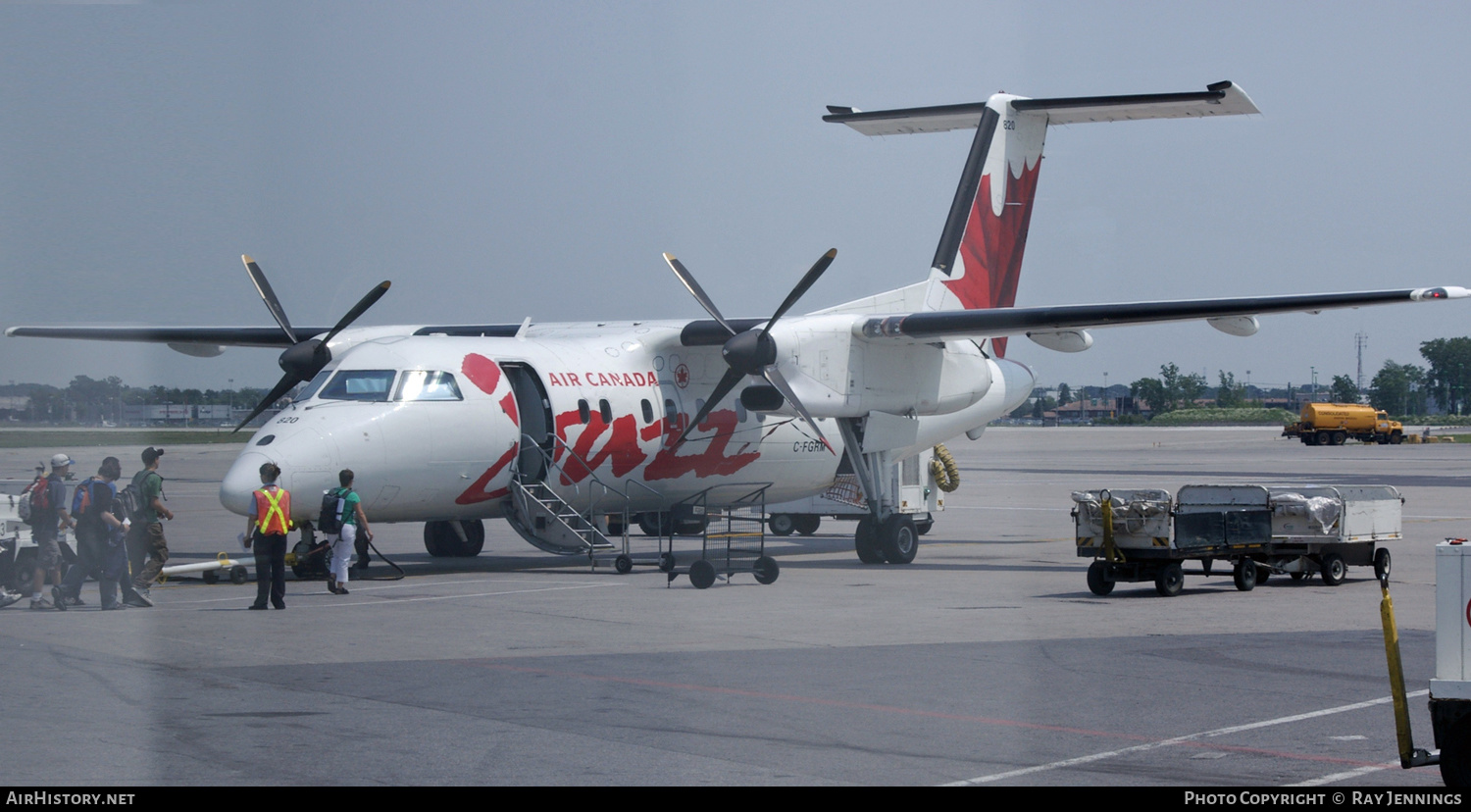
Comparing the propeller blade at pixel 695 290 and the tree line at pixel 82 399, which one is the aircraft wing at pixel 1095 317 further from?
the tree line at pixel 82 399

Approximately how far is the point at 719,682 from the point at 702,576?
654cm

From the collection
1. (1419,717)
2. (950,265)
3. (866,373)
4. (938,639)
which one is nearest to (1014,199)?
(950,265)

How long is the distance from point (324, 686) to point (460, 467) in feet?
26.6

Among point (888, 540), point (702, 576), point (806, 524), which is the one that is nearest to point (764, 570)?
point (702, 576)

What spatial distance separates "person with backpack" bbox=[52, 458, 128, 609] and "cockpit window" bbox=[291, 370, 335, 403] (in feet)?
10.3

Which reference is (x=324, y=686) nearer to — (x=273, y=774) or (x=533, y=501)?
(x=273, y=774)

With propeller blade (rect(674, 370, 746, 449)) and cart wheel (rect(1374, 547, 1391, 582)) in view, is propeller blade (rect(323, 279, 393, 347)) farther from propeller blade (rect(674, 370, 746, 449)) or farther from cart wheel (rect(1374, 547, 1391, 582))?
cart wheel (rect(1374, 547, 1391, 582))

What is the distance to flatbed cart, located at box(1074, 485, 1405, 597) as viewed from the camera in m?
15.8

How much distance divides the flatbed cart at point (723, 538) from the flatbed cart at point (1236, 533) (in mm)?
3921

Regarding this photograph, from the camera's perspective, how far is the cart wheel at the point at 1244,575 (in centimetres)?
1608

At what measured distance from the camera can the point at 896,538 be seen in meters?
21.2

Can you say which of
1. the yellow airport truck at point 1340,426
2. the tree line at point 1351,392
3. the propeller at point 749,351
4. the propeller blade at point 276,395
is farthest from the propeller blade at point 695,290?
the tree line at point 1351,392

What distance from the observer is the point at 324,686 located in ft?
32.2
